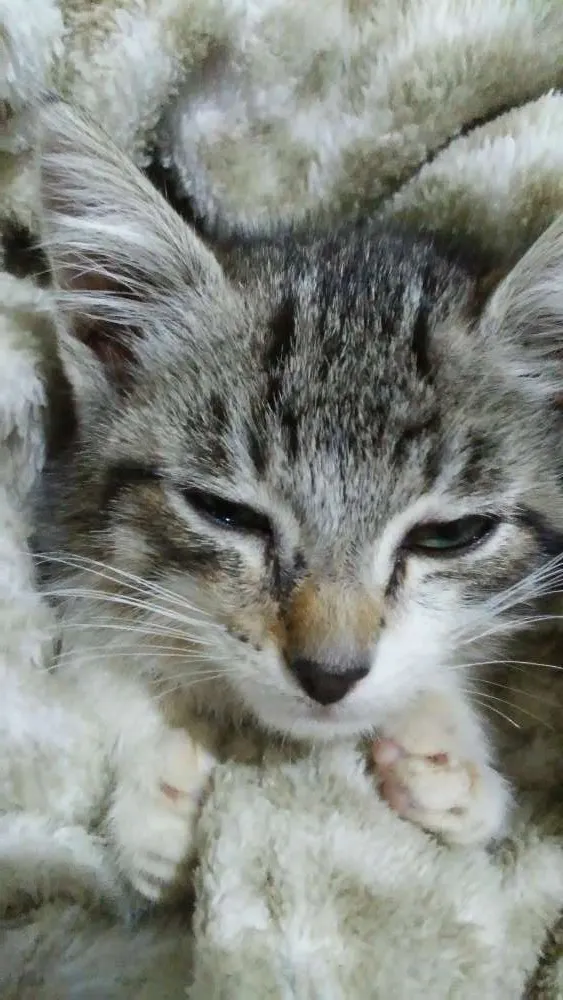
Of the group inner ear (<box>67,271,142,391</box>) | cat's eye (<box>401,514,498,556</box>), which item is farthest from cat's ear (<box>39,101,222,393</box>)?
cat's eye (<box>401,514,498,556</box>)

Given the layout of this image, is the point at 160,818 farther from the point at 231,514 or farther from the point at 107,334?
the point at 107,334

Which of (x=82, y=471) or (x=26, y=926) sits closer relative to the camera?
(x=26, y=926)

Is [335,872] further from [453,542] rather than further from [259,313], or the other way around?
[259,313]

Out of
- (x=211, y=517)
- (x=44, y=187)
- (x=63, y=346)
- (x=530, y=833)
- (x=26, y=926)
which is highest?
(x=44, y=187)

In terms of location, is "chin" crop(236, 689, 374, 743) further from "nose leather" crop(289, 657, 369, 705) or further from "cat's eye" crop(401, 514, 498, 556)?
"cat's eye" crop(401, 514, 498, 556)

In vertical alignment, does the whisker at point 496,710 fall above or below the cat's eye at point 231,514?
below

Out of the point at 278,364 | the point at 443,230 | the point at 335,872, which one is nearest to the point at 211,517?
the point at 278,364

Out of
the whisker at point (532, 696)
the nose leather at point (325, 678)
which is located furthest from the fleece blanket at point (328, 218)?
the nose leather at point (325, 678)

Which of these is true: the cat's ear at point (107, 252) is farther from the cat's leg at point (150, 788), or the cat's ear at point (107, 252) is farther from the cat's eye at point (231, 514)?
the cat's leg at point (150, 788)
